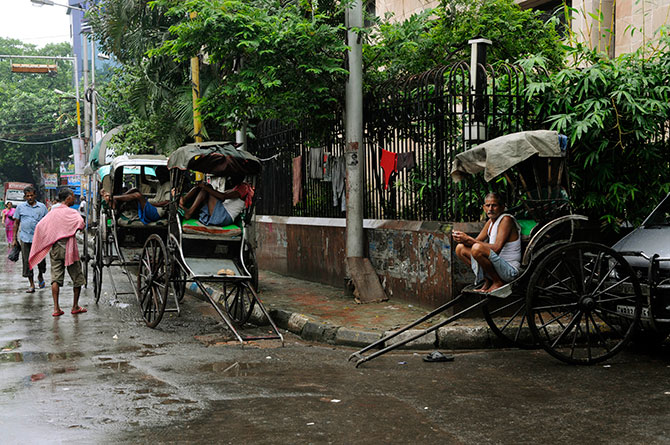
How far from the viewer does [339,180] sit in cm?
1128

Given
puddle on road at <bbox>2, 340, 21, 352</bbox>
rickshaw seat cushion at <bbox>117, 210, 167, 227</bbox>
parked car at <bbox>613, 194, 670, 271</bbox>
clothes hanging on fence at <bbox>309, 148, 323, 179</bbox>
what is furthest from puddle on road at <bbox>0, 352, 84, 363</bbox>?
parked car at <bbox>613, 194, 670, 271</bbox>

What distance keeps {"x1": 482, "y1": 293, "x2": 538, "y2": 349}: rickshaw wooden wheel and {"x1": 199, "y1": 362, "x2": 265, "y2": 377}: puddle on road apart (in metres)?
2.36

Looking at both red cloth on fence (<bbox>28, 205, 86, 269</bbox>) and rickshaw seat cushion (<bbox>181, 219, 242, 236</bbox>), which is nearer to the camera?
rickshaw seat cushion (<bbox>181, 219, 242, 236</bbox>)

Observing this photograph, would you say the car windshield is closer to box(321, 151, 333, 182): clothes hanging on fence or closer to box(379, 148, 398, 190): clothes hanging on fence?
box(379, 148, 398, 190): clothes hanging on fence

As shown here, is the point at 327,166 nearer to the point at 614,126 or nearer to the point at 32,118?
the point at 614,126

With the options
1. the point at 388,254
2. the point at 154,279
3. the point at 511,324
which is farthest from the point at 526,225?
the point at 154,279

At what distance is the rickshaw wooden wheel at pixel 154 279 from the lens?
347 inches

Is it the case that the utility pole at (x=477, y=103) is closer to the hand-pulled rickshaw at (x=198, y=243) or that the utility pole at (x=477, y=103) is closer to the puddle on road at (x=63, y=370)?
the hand-pulled rickshaw at (x=198, y=243)

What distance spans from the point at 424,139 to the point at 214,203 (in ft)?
9.55

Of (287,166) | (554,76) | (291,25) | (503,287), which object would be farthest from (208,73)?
(503,287)

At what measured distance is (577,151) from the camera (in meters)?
8.86

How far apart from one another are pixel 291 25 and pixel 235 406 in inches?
225

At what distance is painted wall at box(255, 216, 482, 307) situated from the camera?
8.79m

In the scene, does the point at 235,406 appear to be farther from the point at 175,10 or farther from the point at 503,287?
the point at 175,10
